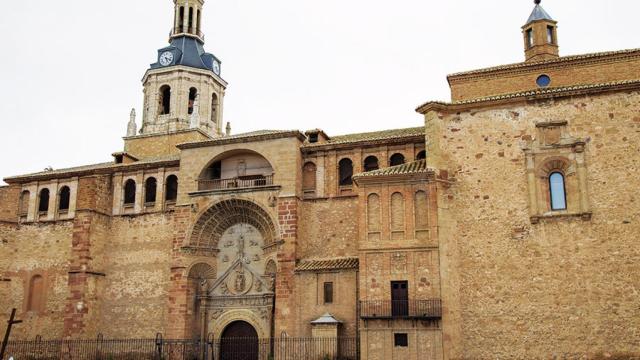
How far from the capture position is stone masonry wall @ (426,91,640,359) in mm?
20219

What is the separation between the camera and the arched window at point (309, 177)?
27328 millimetres

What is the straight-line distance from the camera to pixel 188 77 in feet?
122

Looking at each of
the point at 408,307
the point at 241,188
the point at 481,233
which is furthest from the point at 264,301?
the point at 481,233

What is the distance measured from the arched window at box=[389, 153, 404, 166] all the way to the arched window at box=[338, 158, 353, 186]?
1.69m

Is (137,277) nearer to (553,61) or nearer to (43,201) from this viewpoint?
(43,201)

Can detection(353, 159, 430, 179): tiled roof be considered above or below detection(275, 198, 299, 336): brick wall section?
above

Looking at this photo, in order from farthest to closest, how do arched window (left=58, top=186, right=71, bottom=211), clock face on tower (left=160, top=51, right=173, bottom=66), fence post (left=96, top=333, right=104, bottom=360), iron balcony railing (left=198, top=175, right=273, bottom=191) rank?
clock face on tower (left=160, top=51, right=173, bottom=66), arched window (left=58, top=186, right=71, bottom=211), fence post (left=96, top=333, right=104, bottom=360), iron balcony railing (left=198, top=175, right=273, bottom=191)

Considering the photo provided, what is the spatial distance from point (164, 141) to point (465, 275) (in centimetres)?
1992

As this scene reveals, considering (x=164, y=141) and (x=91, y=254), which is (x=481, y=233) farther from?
(x=164, y=141)

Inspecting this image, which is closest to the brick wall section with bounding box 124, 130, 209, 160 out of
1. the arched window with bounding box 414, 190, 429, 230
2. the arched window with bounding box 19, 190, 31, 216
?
the arched window with bounding box 19, 190, 31, 216

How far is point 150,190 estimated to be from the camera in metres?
30.6

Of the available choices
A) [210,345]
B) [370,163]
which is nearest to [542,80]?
[370,163]

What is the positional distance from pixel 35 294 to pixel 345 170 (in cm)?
1540

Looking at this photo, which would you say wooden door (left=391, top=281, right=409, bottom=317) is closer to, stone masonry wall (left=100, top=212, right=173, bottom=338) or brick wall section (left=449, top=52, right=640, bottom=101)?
brick wall section (left=449, top=52, right=640, bottom=101)
